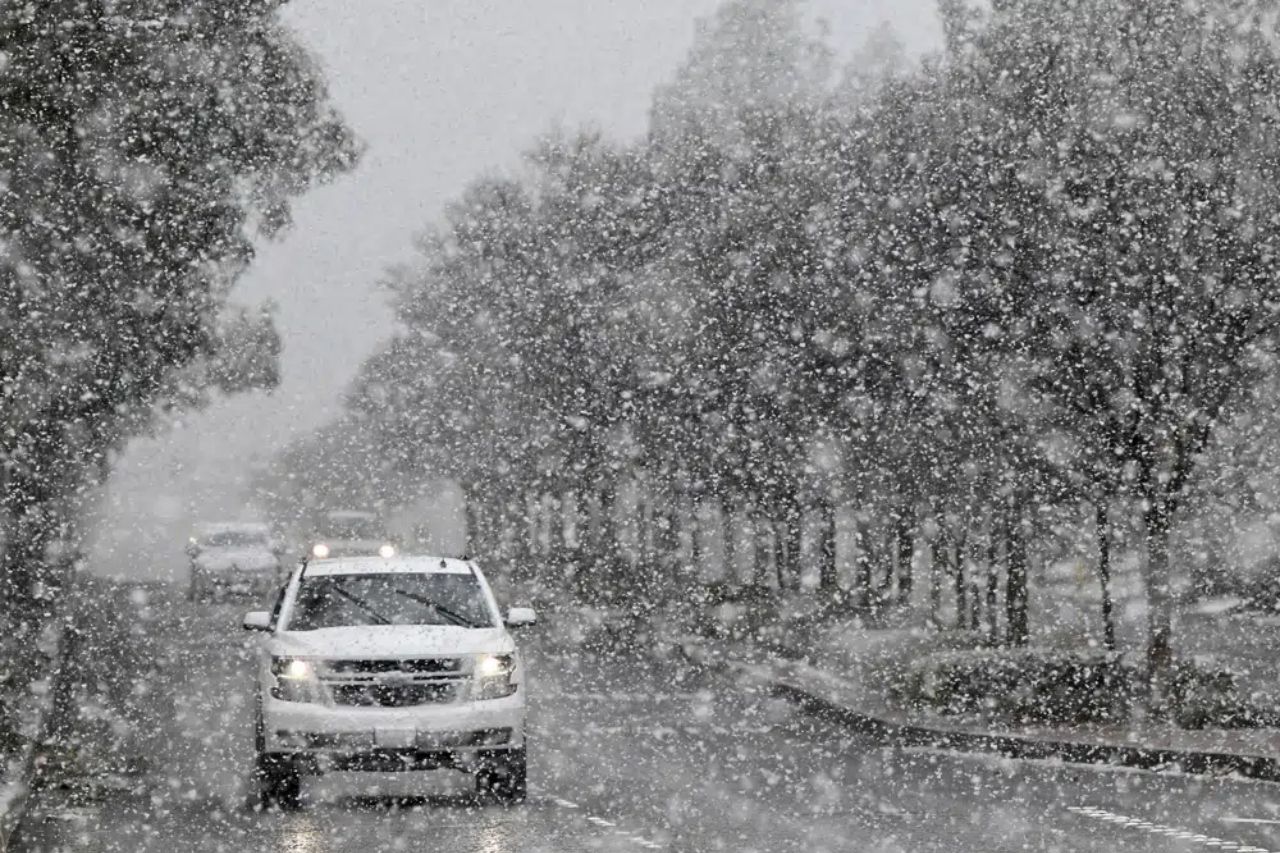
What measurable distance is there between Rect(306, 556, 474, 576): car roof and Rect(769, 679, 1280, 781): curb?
15.6 feet

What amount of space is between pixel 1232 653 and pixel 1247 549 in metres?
18.0

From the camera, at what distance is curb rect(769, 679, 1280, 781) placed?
1407 cm

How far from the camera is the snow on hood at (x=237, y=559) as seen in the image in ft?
139

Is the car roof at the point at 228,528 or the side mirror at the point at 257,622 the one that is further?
the car roof at the point at 228,528

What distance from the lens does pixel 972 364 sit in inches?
826

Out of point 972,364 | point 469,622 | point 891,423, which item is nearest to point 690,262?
point 891,423

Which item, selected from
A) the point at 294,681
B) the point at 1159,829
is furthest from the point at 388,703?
the point at 1159,829

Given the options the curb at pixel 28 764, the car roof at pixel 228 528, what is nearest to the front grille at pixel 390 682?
the curb at pixel 28 764

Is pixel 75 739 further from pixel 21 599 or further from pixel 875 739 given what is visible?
pixel 21 599

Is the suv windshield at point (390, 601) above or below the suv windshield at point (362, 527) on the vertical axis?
below

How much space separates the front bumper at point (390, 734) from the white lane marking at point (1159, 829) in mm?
3636

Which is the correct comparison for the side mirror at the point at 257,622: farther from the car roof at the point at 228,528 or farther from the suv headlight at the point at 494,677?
the car roof at the point at 228,528

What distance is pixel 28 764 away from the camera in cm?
1362

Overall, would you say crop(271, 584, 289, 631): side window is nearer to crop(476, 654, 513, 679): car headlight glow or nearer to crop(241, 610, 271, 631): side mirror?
crop(241, 610, 271, 631): side mirror
